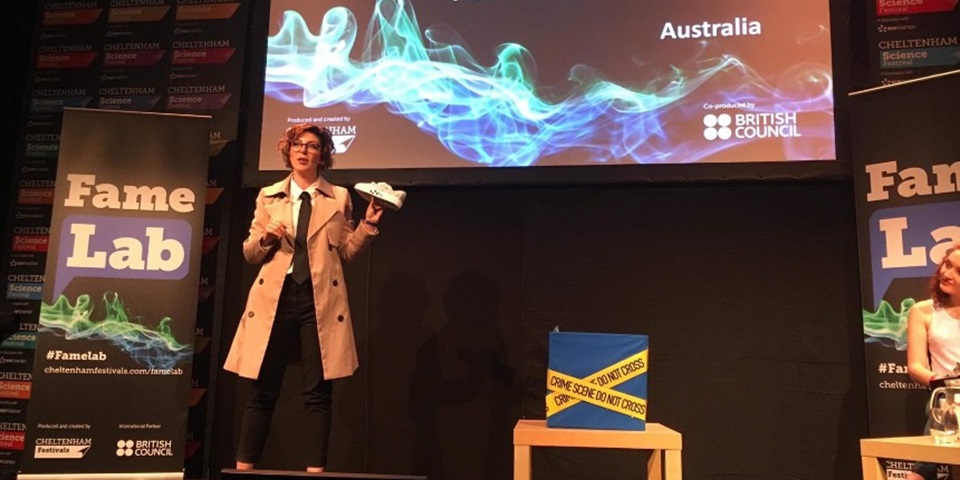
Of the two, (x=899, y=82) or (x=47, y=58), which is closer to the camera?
(x=899, y=82)

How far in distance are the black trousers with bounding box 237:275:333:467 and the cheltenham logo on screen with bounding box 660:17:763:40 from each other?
2.23 meters

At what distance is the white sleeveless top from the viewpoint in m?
2.96

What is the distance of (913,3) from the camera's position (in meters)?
3.74

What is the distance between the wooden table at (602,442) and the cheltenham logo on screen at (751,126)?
6.65 feet

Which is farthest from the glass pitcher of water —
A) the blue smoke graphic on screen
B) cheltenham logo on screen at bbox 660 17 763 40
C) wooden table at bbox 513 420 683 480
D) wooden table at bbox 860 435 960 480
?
cheltenham logo on screen at bbox 660 17 763 40

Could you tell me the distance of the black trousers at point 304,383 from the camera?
2.96 meters

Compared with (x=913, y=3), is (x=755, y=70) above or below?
below

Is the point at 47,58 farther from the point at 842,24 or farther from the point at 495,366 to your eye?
the point at 842,24

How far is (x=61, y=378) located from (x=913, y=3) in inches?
171

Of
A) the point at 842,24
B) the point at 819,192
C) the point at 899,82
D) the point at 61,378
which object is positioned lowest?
the point at 61,378

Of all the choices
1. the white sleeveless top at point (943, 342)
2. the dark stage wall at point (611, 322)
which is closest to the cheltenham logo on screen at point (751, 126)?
the dark stage wall at point (611, 322)

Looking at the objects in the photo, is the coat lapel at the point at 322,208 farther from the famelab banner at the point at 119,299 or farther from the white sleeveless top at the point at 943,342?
the white sleeveless top at the point at 943,342

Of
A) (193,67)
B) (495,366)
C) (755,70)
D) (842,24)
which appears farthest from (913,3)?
(193,67)

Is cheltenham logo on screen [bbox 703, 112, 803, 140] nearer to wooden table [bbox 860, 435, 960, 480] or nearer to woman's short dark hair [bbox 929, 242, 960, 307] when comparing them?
woman's short dark hair [bbox 929, 242, 960, 307]
